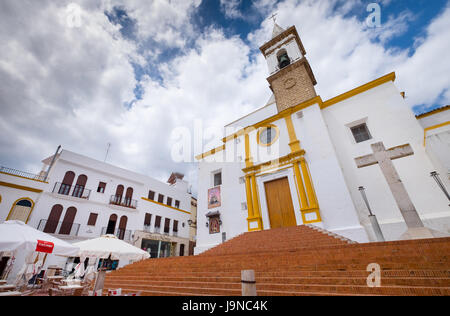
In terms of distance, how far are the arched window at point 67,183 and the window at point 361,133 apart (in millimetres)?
21507

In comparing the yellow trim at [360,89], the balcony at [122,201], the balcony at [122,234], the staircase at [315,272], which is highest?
the yellow trim at [360,89]

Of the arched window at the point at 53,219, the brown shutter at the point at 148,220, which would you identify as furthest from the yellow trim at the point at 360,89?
the arched window at the point at 53,219

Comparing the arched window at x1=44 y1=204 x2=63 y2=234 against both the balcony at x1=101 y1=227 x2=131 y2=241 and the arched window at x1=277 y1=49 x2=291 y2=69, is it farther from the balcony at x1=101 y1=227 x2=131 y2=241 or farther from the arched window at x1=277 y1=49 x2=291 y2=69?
the arched window at x1=277 y1=49 x2=291 y2=69

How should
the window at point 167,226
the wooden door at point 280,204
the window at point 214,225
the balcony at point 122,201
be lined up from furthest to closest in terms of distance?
the window at point 167,226, the balcony at point 122,201, the window at point 214,225, the wooden door at point 280,204

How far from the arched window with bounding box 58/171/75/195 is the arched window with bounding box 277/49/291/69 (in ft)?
65.0

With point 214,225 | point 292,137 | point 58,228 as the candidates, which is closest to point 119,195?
point 58,228

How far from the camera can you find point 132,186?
810 inches

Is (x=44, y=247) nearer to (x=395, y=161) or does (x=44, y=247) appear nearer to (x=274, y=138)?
(x=274, y=138)

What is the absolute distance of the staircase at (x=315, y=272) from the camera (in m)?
3.30

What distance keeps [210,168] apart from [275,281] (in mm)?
10972

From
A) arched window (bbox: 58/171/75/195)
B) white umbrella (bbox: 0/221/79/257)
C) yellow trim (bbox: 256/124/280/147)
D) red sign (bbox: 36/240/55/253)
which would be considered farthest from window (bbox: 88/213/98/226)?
yellow trim (bbox: 256/124/280/147)

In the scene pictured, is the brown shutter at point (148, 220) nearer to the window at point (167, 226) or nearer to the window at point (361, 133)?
the window at point (167, 226)

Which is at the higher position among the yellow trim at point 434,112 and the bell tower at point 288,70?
the bell tower at point 288,70
